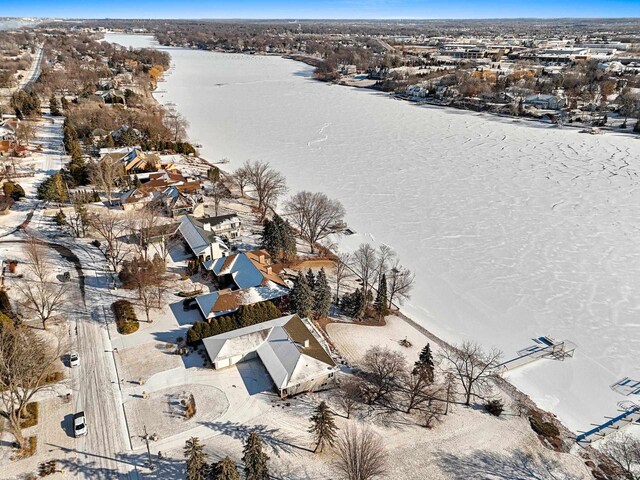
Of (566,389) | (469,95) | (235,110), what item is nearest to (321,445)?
(566,389)

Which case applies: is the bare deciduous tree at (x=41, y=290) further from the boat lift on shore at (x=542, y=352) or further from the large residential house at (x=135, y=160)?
the boat lift on shore at (x=542, y=352)

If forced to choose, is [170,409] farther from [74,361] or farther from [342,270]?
[342,270]

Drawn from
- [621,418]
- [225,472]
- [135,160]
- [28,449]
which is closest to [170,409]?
[28,449]

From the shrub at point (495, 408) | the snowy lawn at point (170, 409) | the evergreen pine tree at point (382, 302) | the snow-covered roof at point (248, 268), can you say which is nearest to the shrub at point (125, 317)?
the snowy lawn at point (170, 409)

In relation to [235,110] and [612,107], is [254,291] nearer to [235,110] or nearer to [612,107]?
[235,110]

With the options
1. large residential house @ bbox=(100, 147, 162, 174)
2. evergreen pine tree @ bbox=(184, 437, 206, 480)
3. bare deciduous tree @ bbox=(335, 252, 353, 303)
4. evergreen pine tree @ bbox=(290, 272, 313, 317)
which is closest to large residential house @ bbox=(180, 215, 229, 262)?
bare deciduous tree @ bbox=(335, 252, 353, 303)

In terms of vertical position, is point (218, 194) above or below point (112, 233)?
above

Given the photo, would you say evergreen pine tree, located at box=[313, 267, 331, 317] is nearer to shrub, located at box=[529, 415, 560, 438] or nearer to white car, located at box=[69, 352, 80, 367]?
shrub, located at box=[529, 415, 560, 438]
